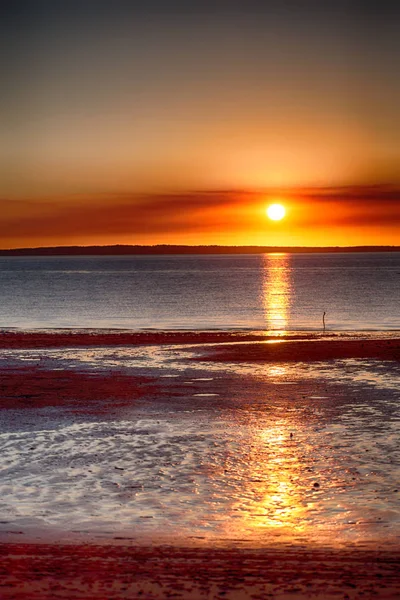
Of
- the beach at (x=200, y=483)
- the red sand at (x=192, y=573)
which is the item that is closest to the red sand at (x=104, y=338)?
the beach at (x=200, y=483)

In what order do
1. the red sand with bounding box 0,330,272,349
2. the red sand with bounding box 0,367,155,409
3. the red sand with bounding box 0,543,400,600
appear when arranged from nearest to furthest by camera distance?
the red sand with bounding box 0,543,400,600 → the red sand with bounding box 0,367,155,409 → the red sand with bounding box 0,330,272,349

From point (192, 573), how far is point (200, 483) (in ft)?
15.2

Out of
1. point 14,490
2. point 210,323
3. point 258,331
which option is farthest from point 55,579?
point 210,323

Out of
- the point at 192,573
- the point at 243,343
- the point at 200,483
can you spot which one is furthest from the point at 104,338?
the point at 192,573

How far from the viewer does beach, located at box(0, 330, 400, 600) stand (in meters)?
10.1

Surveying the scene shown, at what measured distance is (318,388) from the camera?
2594cm

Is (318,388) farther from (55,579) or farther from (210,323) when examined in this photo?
(210,323)

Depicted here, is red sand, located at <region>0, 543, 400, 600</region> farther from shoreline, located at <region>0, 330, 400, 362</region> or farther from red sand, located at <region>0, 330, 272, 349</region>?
red sand, located at <region>0, 330, 272, 349</region>

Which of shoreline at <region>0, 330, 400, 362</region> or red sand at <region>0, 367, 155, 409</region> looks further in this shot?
shoreline at <region>0, 330, 400, 362</region>

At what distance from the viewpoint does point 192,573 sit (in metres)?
10.1

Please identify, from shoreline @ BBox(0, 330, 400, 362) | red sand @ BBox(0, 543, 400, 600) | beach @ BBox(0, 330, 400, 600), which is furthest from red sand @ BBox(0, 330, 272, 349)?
red sand @ BBox(0, 543, 400, 600)

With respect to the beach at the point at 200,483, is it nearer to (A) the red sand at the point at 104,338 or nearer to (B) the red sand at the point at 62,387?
(B) the red sand at the point at 62,387

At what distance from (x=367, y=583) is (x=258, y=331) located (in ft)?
141

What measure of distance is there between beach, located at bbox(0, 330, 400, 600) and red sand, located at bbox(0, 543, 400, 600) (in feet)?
0.09
